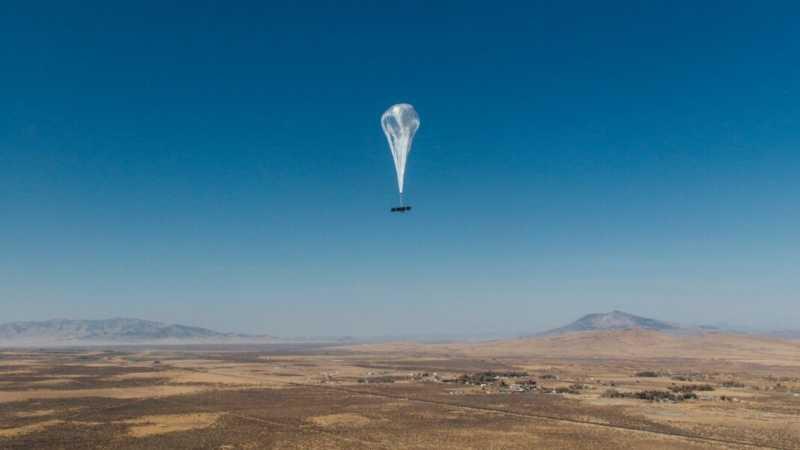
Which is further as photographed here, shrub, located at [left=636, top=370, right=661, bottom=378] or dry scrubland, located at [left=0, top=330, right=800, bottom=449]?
shrub, located at [left=636, top=370, right=661, bottom=378]

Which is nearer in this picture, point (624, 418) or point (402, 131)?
point (402, 131)

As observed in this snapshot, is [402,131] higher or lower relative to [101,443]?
higher

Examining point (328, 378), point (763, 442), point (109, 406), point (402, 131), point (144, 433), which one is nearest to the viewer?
point (763, 442)

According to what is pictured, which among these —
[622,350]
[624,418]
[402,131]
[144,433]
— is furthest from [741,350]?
[144,433]

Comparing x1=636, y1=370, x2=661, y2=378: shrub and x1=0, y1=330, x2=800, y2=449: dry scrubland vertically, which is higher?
x1=636, y1=370, x2=661, y2=378: shrub

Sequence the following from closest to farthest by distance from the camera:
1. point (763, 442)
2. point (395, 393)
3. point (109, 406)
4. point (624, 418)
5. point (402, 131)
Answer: point (763, 442), point (402, 131), point (624, 418), point (109, 406), point (395, 393)

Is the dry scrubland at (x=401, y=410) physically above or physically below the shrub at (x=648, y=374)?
below

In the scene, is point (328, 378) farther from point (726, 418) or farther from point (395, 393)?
point (726, 418)

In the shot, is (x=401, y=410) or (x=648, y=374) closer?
(x=401, y=410)

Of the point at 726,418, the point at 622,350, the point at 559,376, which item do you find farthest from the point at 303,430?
the point at 622,350

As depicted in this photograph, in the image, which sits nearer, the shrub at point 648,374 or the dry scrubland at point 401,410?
the dry scrubland at point 401,410

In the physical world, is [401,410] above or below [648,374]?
below
